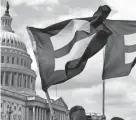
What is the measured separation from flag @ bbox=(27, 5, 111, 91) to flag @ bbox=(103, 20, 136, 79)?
355mm

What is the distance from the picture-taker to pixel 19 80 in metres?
95.7

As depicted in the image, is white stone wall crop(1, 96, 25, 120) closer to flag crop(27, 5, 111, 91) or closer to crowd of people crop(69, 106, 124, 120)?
flag crop(27, 5, 111, 91)

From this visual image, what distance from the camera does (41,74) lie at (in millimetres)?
7152

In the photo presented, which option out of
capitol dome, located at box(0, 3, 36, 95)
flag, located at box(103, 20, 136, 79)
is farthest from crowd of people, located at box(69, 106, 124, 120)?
capitol dome, located at box(0, 3, 36, 95)

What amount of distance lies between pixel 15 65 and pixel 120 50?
289ft

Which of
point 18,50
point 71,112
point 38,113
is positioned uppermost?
point 18,50

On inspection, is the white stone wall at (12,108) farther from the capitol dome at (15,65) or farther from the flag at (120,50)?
the flag at (120,50)

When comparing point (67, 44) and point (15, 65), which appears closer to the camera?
point (67, 44)

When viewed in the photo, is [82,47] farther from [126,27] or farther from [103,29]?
[126,27]

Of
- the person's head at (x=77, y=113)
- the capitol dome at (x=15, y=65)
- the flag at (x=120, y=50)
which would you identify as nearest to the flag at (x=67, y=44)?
the flag at (x=120, y=50)

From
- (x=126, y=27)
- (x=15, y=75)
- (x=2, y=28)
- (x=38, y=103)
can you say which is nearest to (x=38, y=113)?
(x=38, y=103)

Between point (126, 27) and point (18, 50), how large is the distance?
89.7 m

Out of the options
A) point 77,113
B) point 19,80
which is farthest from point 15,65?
point 77,113

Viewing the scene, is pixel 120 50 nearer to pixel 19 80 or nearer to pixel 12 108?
pixel 12 108
